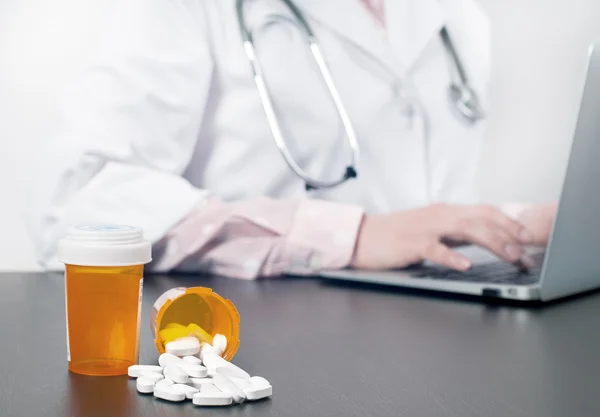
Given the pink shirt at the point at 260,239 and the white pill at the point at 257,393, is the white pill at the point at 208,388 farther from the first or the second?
the pink shirt at the point at 260,239

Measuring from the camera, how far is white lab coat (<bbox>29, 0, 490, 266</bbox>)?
3.56ft

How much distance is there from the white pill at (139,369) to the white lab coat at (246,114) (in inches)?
21.7

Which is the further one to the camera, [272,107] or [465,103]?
[465,103]

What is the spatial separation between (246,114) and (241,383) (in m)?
0.84

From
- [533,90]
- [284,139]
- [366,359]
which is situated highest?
[533,90]

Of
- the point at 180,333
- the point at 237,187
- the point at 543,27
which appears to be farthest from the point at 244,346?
the point at 543,27

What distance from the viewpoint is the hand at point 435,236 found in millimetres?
968

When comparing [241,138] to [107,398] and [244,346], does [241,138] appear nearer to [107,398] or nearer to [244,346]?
[244,346]

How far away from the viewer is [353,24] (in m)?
1.40

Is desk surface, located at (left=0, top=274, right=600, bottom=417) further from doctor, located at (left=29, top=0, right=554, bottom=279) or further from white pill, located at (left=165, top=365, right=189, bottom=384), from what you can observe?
doctor, located at (left=29, top=0, right=554, bottom=279)

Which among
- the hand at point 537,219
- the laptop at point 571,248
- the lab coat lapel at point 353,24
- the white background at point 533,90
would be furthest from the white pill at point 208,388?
the white background at point 533,90

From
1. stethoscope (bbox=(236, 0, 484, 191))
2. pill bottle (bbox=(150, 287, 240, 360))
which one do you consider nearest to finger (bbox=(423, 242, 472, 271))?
stethoscope (bbox=(236, 0, 484, 191))

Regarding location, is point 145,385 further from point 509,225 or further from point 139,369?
point 509,225

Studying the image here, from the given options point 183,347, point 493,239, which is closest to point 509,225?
point 493,239
